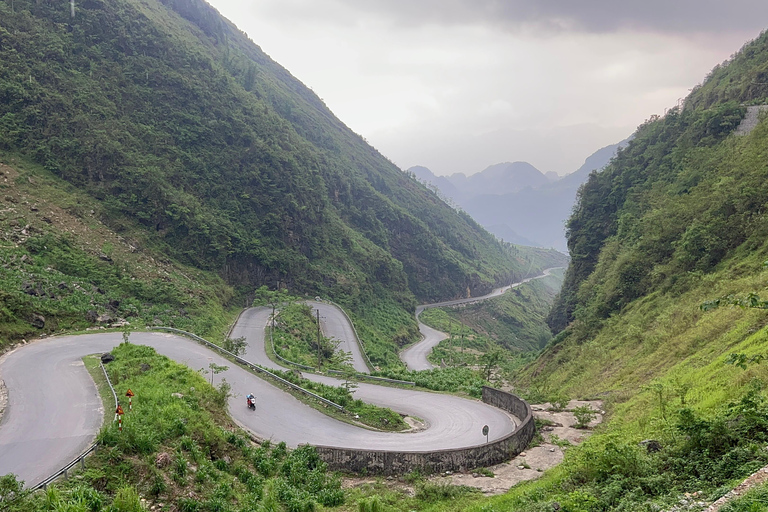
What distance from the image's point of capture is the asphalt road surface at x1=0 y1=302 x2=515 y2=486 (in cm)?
1241

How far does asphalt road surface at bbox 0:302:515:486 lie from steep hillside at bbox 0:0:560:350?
911 inches

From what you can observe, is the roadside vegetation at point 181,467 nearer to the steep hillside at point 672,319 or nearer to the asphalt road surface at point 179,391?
the asphalt road surface at point 179,391

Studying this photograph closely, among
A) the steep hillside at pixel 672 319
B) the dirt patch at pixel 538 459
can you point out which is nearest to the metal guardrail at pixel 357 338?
the steep hillside at pixel 672 319

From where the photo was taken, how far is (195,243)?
4762 centimetres

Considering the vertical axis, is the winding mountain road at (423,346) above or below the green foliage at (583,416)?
below

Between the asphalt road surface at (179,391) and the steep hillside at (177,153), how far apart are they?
911 inches

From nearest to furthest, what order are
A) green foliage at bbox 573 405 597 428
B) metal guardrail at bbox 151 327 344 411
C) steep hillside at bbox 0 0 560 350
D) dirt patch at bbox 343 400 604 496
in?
dirt patch at bbox 343 400 604 496 → green foliage at bbox 573 405 597 428 → metal guardrail at bbox 151 327 344 411 → steep hillside at bbox 0 0 560 350

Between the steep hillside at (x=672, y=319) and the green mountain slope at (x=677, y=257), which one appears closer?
the steep hillside at (x=672, y=319)

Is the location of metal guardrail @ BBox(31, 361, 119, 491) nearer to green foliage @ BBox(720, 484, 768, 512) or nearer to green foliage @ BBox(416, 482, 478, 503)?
green foliage @ BBox(416, 482, 478, 503)

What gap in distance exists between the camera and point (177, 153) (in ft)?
177

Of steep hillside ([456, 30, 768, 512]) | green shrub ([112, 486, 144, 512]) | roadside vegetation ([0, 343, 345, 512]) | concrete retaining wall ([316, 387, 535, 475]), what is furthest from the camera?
concrete retaining wall ([316, 387, 535, 475])

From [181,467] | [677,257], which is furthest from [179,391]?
[677,257]

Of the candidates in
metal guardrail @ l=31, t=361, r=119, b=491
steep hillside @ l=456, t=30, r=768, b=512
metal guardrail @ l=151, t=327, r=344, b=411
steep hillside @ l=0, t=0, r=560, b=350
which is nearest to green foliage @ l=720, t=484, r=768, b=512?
steep hillside @ l=456, t=30, r=768, b=512

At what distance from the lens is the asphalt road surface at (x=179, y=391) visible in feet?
40.7
